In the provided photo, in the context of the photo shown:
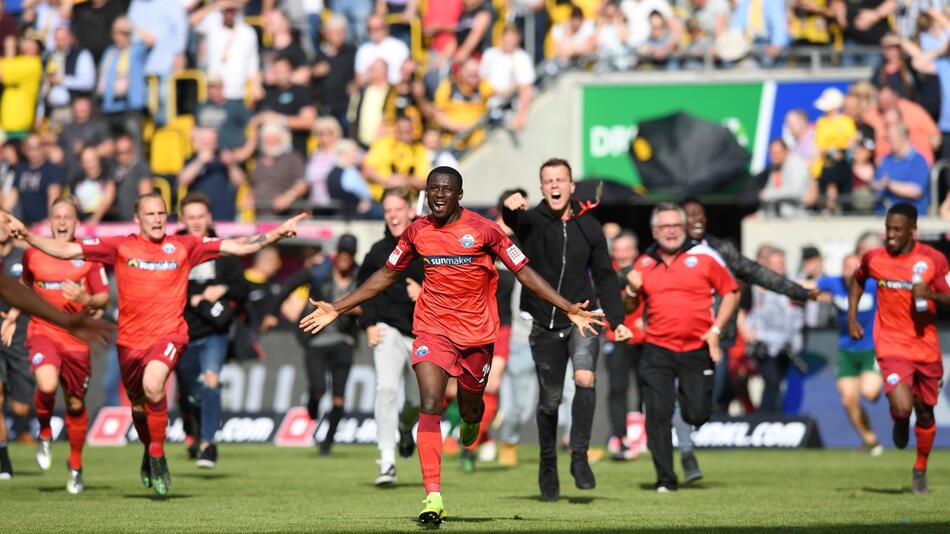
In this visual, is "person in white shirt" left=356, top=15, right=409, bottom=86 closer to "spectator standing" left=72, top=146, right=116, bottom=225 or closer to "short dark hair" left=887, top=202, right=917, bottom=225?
"spectator standing" left=72, top=146, right=116, bottom=225

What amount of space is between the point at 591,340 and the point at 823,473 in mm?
4921

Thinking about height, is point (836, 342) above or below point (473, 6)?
below

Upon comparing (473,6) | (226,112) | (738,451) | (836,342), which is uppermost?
(473,6)

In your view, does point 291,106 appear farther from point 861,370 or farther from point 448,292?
point 448,292

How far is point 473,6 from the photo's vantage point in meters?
27.8

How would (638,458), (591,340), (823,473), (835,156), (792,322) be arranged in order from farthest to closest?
(835,156) → (792,322) → (638,458) → (823,473) → (591,340)

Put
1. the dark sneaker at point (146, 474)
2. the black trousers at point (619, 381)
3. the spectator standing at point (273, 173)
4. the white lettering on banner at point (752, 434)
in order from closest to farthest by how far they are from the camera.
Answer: the dark sneaker at point (146, 474)
the black trousers at point (619, 381)
the white lettering on banner at point (752, 434)
the spectator standing at point (273, 173)

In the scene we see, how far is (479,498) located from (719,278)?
322 cm

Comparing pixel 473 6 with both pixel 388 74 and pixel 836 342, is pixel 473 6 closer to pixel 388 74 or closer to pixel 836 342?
pixel 388 74

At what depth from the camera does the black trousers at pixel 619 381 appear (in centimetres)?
2016

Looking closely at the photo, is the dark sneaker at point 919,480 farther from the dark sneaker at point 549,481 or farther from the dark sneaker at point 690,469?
the dark sneaker at point 549,481

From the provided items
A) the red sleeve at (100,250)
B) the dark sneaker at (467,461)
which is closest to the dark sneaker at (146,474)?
the red sleeve at (100,250)

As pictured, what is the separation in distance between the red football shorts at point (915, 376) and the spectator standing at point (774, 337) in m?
7.10

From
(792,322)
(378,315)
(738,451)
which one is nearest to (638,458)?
(738,451)
